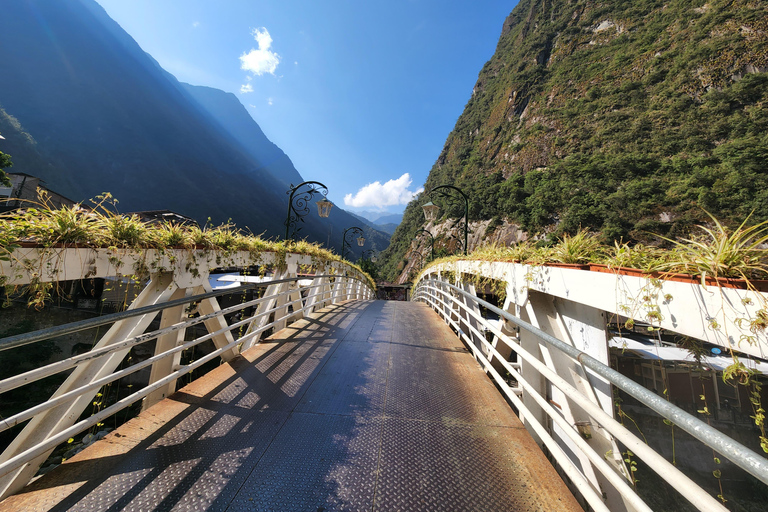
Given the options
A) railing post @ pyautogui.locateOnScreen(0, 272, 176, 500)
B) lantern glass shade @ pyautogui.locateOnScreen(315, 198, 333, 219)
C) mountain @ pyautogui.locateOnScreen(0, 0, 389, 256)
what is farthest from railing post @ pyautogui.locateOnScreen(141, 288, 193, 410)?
mountain @ pyautogui.locateOnScreen(0, 0, 389, 256)

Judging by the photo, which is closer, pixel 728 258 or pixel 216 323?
pixel 728 258

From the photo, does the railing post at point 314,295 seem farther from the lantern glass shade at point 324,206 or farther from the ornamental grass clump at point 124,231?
the ornamental grass clump at point 124,231

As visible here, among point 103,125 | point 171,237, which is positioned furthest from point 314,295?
point 103,125

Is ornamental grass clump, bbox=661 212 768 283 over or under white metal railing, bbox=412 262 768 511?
over

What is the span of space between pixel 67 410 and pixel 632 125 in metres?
51.5

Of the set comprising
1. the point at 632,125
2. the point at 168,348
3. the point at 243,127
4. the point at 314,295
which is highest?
the point at 243,127

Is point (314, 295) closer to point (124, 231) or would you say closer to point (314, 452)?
point (124, 231)

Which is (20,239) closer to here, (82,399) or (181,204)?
(82,399)

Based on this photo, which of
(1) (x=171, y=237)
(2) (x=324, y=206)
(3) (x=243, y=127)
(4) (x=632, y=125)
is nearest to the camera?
(1) (x=171, y=237)

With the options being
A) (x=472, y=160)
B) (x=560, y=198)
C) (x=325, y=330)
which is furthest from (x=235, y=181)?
(x=325, y=330)

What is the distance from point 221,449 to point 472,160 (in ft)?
212

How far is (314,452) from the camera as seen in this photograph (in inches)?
77.1

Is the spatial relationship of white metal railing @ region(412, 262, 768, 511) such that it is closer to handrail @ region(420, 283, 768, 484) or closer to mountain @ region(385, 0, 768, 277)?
handrail @ region(420, 283, 768, 484)

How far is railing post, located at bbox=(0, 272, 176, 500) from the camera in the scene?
164 centimetres
